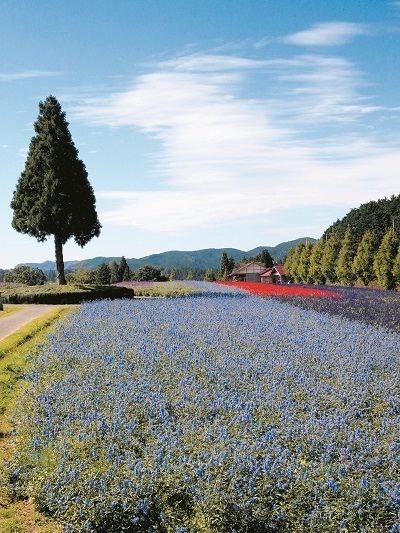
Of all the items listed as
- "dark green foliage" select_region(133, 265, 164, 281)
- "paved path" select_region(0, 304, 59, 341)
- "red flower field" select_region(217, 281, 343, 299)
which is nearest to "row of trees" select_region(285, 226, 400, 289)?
"red flower field" select_region(217, 281, 343, 299)

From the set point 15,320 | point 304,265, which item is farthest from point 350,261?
point 15,320

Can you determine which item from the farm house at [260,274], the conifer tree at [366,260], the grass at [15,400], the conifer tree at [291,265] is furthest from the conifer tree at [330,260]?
the grass at [15,400]

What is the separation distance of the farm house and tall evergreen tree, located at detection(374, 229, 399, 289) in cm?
2687

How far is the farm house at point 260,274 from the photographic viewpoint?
240 feet

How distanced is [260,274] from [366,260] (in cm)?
3376

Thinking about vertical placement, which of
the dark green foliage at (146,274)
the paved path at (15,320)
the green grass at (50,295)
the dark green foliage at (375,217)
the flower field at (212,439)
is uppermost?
the dark green foliage at (375,217)

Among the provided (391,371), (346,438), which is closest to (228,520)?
(346,438)

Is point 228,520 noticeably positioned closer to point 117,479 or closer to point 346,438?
point 117,479

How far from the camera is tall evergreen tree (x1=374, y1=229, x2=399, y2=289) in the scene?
42625 millimetres

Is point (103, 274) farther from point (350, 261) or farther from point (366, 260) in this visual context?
point (366, 260)

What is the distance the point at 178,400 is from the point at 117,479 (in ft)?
6.61

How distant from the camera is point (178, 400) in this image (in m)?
7.07

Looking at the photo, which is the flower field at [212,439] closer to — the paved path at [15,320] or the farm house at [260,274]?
the paved path at [15,320]

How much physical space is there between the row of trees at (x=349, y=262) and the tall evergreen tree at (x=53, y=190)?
924 inches
